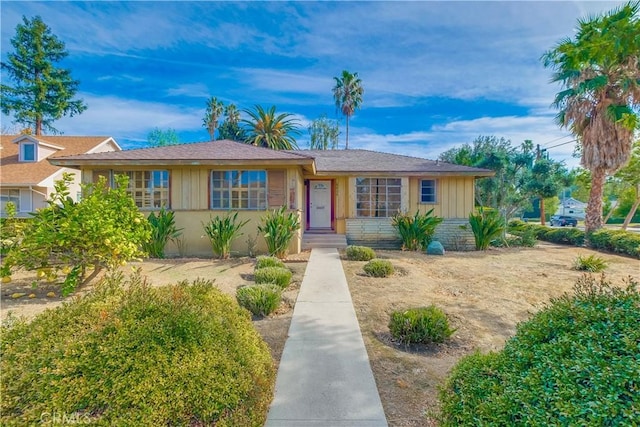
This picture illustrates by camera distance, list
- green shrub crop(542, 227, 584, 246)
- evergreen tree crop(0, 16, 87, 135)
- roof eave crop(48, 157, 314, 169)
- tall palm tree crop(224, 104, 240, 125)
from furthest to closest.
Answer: tall palm tree crop(224, 104, 240, 125), evergreen tree crop(0, 16, 87, 135), green shrub crop(542, 227, 584, 246), roof eave crop(48, 157, 314, 169)

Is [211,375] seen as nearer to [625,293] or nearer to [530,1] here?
[625,293]

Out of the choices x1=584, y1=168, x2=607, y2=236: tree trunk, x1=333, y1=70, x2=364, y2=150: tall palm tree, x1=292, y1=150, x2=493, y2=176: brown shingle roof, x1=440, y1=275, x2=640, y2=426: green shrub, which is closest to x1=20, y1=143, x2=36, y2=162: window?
x1=292, y1=150, x2=493, y2=176: brown shingle roof

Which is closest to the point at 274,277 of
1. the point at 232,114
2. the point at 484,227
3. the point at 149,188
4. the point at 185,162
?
the point at 185,162

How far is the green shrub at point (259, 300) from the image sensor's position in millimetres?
4617

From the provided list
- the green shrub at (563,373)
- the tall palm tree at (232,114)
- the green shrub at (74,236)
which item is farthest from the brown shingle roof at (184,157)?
the tall palm tree at (232,114)

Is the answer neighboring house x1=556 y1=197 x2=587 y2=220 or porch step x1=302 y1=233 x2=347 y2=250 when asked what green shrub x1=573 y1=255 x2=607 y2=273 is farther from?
neighboring house x1=556 y1=197 x2=587 y2=220

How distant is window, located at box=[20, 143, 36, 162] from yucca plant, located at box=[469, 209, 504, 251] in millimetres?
24479

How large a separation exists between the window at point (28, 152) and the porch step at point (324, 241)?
1822 cm

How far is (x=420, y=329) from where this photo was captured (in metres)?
3.77

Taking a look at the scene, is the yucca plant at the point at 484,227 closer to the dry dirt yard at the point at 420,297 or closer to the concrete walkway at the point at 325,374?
the dry dirt yard at the point at 420,297

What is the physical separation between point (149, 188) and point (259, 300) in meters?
8.15

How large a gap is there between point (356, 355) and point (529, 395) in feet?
7.06

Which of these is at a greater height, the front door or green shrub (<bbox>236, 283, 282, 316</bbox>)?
the front door

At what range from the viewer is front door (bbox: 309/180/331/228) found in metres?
14.1
